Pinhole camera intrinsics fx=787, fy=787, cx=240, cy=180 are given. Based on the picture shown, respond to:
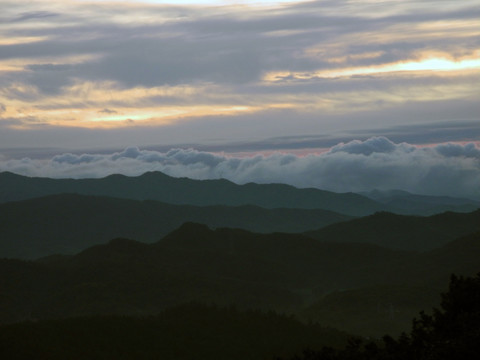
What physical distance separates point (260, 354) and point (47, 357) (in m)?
52.8

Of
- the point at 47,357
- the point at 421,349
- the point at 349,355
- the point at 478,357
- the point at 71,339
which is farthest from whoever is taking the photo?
the point at 71,339

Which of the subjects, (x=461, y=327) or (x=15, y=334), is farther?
(x=15, y=334)

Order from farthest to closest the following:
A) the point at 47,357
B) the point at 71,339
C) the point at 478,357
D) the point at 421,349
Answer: the point at 71,339 → the point at 47,357 → the point at 421,349 → the point at 478,357

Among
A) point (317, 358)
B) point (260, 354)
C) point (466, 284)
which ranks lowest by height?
point (260, 354)

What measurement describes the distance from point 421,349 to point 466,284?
17.0 m

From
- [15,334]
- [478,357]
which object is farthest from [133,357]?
[478,357]

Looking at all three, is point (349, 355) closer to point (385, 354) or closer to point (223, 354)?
point (385, 354)

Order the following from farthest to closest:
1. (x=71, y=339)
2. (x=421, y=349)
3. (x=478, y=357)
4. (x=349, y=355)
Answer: (x=71, y=339) → (x=349, y=355) → (x=421, y=349) → (x=478, y=357)

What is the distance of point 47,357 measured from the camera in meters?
179

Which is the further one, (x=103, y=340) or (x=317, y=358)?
(x=103, y=340)

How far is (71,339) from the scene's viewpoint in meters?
192

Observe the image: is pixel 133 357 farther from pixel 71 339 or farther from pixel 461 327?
pixel 461 327

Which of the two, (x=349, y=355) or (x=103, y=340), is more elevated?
(x=349, y=355)

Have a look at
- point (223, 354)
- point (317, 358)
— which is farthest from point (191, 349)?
point (317, 358)
